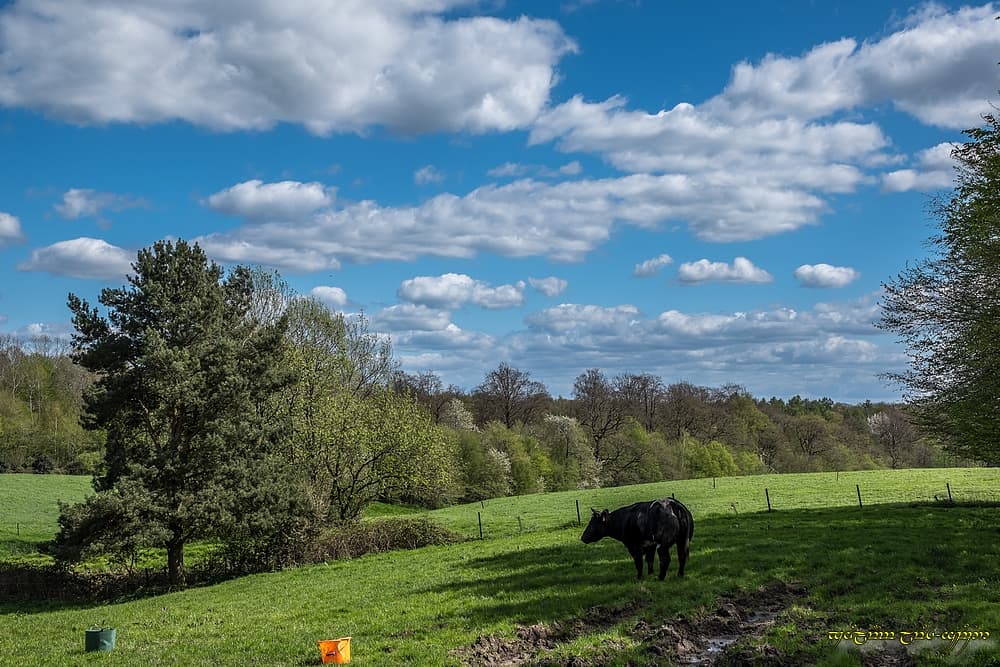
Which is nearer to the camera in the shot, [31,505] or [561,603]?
[561,603]

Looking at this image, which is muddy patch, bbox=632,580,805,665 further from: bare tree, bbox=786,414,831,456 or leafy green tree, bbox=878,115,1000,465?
bare tree, bbox=786,414,831,456

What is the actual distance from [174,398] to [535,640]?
20.9 m

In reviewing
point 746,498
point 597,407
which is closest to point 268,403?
point 746,498

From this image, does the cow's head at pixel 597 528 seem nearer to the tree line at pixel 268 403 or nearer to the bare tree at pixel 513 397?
the tree line at pixel 268 403

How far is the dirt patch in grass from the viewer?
11164mm

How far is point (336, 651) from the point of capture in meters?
12.0

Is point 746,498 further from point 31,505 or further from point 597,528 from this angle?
point 31,505

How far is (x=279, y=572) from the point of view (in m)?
30.3

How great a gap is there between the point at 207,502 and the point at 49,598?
7793 millimetres

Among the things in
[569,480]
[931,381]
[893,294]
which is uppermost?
[893,294]

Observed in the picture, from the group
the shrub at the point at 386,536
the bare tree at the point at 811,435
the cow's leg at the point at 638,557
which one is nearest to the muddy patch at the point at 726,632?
the cow's leg at the point at 638,557

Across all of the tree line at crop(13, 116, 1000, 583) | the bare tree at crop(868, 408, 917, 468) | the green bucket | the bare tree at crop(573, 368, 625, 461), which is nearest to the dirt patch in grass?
the green bucket

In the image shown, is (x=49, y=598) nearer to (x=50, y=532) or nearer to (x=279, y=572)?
(x=279, y=572)

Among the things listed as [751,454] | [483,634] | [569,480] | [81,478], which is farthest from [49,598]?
[751,454]
